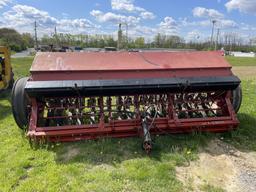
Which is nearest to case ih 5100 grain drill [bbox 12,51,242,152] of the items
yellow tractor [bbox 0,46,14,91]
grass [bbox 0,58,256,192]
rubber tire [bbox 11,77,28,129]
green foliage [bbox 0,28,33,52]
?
rubber tire [bbox 11,77,28,129]

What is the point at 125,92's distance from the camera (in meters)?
4.39

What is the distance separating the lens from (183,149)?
425 cm

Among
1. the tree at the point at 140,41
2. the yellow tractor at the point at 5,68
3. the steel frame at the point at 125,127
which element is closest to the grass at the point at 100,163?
the steel frame at the point at 125,127

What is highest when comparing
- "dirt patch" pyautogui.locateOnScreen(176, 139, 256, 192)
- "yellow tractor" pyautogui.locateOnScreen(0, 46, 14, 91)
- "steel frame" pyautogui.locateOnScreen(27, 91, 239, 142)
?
"yellow tractor" pyautogui.locateOnScreen(0, 46, 14, 91)

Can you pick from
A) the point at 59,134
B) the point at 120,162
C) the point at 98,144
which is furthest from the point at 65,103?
the point at 120,162

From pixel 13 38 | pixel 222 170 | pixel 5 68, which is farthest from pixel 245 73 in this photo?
pixel 13 38

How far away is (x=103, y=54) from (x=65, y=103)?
1.04m

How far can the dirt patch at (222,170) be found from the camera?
135 inches

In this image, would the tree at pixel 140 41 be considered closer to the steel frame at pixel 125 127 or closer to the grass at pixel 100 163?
the steel frame at pixel 125 127

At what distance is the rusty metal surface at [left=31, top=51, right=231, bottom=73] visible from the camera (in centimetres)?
455

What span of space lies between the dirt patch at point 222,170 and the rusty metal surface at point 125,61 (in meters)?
1.41

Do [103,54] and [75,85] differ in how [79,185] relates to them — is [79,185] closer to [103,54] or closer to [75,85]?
[75,85]

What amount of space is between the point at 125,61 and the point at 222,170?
7.34 ft

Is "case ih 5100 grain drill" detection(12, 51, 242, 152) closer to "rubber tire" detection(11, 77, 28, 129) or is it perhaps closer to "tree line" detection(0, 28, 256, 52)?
"rubber tire" detection(11, 77, 28, 129)
